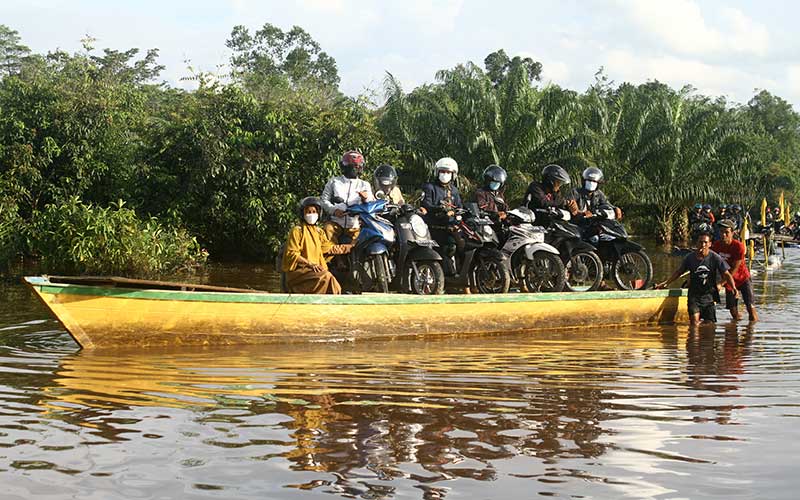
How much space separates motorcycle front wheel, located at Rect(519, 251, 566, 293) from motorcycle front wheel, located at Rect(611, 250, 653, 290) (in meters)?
1.17

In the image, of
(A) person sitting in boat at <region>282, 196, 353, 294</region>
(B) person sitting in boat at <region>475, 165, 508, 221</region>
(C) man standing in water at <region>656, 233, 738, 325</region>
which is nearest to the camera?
(A) person sitting in boat at <region>282, 196, 353, 294</region>

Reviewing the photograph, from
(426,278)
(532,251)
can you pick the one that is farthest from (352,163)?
(532,251)

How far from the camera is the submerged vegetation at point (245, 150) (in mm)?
17406

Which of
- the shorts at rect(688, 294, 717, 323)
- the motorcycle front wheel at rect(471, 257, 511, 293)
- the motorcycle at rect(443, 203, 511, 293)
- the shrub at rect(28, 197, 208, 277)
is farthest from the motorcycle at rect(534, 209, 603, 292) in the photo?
the shrub at rect(28, 197, 208, 277)

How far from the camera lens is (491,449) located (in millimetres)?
4855

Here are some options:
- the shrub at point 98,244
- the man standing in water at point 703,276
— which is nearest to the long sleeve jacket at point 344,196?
the man standing in water at point 703,276

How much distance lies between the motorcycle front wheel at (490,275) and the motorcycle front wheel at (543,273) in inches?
14.0

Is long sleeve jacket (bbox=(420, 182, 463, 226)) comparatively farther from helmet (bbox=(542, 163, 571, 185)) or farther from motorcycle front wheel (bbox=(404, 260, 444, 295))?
helmet (bbox=(542, 163, 571, 185))

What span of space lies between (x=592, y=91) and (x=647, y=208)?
4310 millimetres

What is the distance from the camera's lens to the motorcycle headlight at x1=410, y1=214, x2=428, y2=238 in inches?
387

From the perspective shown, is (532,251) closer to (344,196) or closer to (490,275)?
(490,275)

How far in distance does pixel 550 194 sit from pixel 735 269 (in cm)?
246

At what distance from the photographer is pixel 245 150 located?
1886 cm

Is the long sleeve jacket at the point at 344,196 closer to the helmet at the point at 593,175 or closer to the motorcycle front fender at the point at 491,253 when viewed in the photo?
the motorcycle front fender at the point at 491,253
